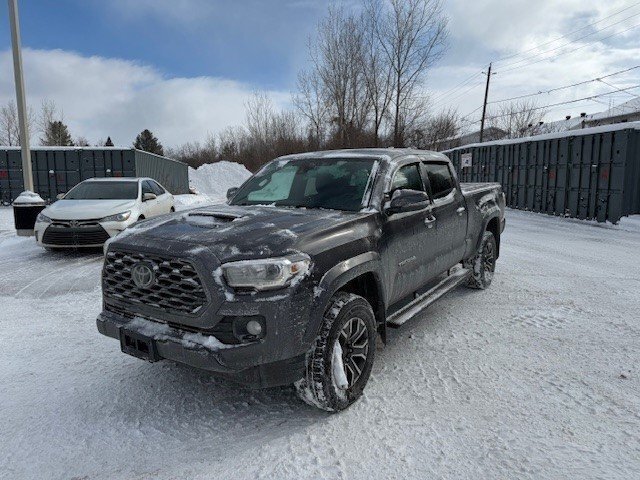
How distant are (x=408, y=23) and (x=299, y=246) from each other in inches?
989

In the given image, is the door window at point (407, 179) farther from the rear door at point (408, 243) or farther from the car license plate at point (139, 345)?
the car license plate at point (139, 345)

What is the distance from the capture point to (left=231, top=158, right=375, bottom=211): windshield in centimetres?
376

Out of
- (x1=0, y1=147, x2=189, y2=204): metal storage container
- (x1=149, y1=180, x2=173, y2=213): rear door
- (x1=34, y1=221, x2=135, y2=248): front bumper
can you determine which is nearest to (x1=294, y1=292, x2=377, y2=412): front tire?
(x1=34, y1=221, x2=135, y2=248): front bumper

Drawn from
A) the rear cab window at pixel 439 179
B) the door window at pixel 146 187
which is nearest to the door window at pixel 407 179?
the rear cab window at pixel 439 179

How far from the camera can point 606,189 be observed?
12703mm

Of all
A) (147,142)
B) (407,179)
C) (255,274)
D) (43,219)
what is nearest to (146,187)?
(43,219)

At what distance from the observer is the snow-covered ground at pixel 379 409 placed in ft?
8.11

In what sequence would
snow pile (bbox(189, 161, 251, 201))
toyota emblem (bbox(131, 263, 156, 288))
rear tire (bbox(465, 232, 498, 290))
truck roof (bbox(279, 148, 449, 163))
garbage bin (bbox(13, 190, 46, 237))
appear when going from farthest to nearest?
snow pile (bbox(189, 161, 251, 201)) → garbage bin (bbox(13, 190, 46, 237)) → rear tire (bbox(465, 232, 498, 290)) → truck roof (bbox(279, 148, 449, 163)) → toyota emblem (bbox(131, 263, 156, 288))

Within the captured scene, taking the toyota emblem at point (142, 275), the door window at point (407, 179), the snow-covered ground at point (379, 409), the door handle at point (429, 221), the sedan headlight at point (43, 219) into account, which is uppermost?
the door window at point (407, 179)

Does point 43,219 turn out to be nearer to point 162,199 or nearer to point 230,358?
point 162,199

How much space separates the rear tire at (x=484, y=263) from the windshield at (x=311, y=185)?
238cm

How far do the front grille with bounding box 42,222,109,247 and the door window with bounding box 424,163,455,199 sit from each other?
20.0 ft

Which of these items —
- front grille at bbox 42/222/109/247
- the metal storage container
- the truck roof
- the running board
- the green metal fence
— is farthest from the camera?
the metal storage container

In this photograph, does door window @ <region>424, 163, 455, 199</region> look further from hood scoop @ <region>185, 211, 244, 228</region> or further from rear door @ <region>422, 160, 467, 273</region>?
hood scoop @ <region>185, 211, 244, 228</region>
